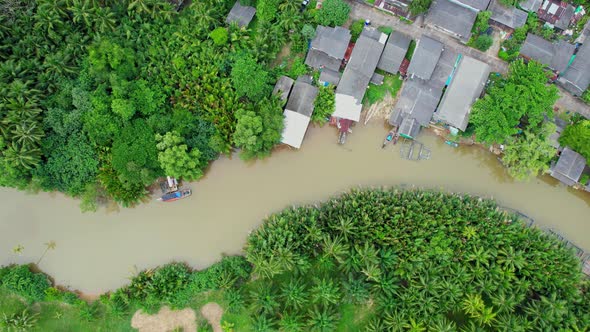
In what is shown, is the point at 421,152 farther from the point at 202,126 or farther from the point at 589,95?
the point at 202,126

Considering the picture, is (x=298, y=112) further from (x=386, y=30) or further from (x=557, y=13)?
(x=557, y=13)

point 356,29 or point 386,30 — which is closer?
point 356,29

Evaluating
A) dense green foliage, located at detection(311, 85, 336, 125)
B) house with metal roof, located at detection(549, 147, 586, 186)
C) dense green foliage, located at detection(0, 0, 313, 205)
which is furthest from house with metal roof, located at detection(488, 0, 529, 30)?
dense green foliage, located at detection(0, 0, 313, 205)

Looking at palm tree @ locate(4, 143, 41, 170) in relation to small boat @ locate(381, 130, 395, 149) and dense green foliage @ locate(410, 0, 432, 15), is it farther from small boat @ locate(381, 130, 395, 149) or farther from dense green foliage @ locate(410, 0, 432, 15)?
dense green foliage @ locate(410, 0, 432, 15)

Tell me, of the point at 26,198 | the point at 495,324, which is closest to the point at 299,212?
the point at 495,324

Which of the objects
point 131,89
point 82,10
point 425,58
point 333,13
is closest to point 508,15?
point 425,58
